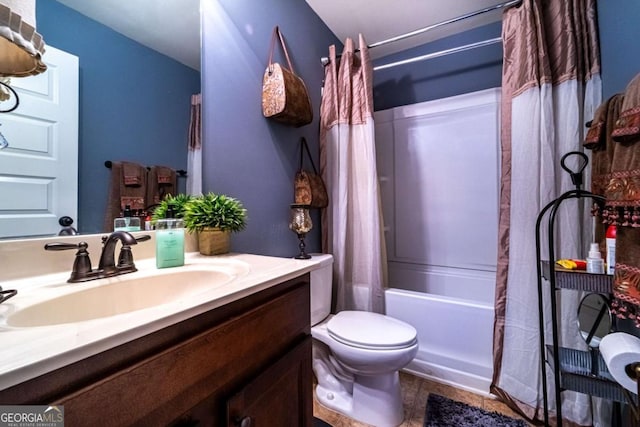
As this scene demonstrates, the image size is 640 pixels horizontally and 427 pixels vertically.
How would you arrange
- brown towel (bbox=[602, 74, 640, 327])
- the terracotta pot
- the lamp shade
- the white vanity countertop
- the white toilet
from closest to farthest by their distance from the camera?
the white vanity countertop, the lamp shade, brown towel (bbox=[602, 74, 640, 327]), the terracotta pot, the white toilet

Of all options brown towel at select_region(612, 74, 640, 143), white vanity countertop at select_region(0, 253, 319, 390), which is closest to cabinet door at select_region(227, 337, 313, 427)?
white vanity countertop at select_region(0, 253, 319, 390)

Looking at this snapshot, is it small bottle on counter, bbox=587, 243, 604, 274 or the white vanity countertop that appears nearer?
the white vanity countertop

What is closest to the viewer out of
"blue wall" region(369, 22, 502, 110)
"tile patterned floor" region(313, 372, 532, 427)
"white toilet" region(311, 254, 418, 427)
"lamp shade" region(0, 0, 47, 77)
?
"lamp shade" region(0, 0, 47, 77)

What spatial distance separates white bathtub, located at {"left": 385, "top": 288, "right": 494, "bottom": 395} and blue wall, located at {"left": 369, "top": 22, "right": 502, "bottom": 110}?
5.32 feet

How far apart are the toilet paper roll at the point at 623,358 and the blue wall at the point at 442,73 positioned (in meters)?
1.87

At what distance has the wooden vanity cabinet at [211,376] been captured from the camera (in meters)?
0.37

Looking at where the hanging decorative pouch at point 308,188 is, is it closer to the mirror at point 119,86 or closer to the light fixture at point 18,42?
the mirror at point 119,86

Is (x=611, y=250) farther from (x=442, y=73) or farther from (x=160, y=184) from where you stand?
(x=442, y=73)

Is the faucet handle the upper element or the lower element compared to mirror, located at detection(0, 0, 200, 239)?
lower

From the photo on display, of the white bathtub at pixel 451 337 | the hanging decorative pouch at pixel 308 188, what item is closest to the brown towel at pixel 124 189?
the hanging decorative pouch at pixel 308 188

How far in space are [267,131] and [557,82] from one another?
4.69 feet

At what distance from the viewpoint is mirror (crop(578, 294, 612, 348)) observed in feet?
3.30

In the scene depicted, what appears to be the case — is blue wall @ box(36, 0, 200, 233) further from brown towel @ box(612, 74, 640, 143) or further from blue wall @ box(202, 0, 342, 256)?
brown towel @ box(612, 74, 640, 143)

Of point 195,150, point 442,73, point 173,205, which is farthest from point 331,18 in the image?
point 173,205
